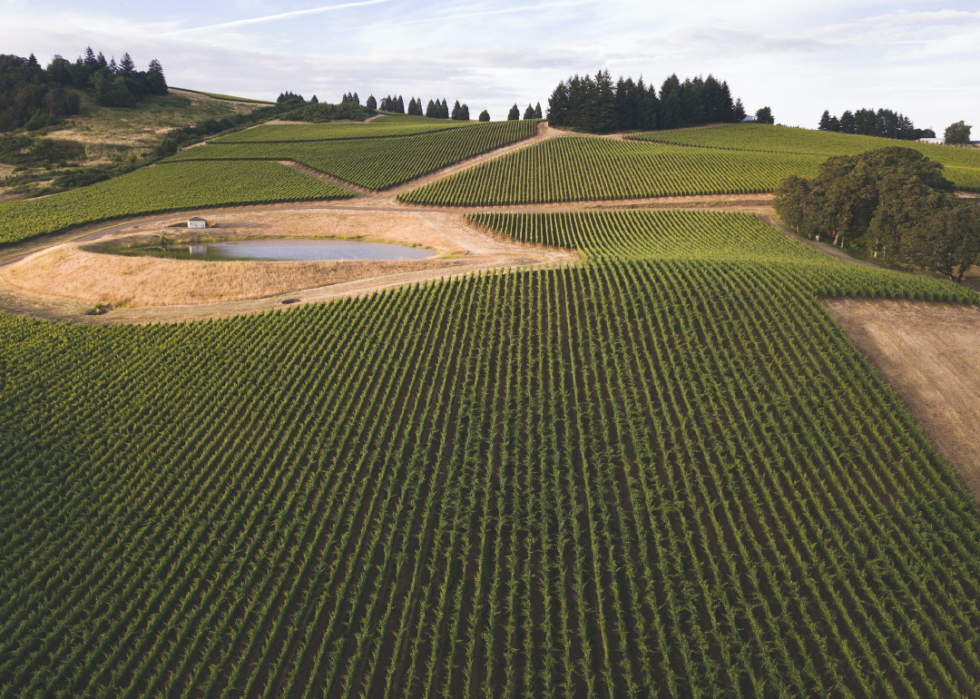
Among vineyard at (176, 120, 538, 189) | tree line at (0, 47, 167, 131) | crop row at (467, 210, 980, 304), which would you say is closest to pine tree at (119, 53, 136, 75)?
tree line at (0, 47, 167, 131)

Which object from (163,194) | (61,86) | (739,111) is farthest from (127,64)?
(739,111)

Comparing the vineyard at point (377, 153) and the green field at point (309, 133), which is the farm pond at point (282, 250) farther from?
the green field at point (309, 133)

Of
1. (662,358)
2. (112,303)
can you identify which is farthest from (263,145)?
(662,358)

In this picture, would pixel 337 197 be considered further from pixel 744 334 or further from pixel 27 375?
pixel 744 334

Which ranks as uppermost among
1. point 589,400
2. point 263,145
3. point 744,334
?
point 263,145

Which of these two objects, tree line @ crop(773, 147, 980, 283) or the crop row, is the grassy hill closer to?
the crop row

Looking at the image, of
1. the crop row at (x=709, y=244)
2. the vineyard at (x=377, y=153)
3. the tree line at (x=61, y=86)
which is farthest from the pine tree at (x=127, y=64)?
the crop row at (x=709, y=244)

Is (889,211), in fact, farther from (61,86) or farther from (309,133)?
(61,86)
